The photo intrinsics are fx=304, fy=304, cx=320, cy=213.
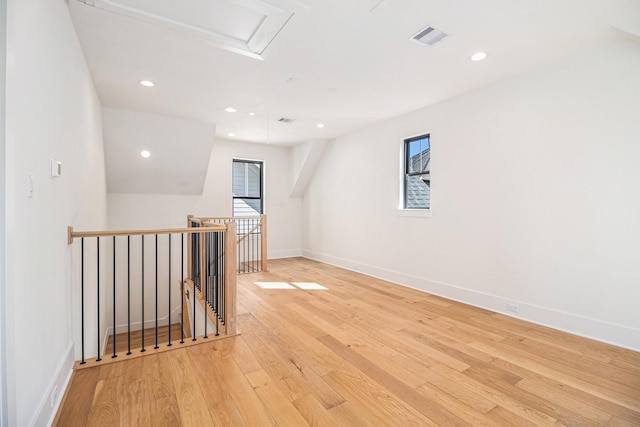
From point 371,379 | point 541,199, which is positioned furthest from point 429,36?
point 371,379

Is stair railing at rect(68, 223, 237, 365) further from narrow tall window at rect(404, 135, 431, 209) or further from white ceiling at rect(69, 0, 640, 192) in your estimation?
narrow tall window at rect(404, 135, 431, 209)

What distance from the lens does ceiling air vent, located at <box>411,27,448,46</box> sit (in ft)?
7.99

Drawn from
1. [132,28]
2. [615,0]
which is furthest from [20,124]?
[615,0]

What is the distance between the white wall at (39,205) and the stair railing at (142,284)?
327mm

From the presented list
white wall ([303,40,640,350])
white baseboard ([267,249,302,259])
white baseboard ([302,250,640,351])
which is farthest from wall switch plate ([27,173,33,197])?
white baseboard ([267,249,302,259])

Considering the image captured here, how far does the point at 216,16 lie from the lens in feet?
7.54

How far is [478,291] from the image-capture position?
3.64 metres

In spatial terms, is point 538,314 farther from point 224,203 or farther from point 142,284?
point 224,203

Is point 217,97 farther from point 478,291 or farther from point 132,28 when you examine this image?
point 478,291

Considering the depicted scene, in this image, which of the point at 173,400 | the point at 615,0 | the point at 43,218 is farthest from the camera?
the point at 615,0

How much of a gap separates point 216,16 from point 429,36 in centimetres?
170

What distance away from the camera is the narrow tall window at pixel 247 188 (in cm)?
681

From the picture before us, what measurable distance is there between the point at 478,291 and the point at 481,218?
0.88 m

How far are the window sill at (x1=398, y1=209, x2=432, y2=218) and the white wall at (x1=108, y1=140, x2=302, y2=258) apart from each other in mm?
3309
